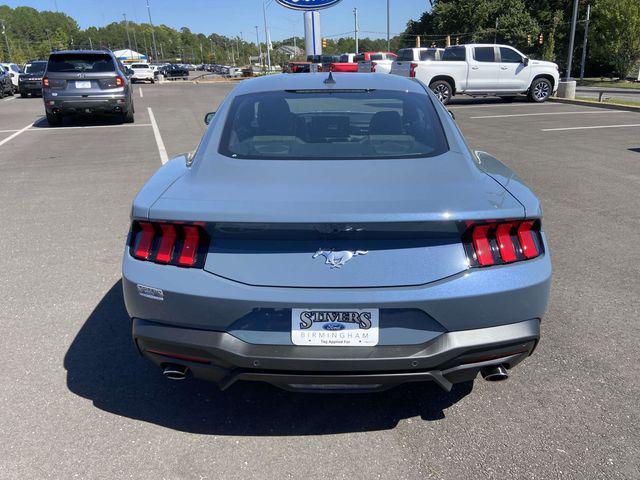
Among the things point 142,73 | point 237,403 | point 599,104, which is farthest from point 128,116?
point 142,73

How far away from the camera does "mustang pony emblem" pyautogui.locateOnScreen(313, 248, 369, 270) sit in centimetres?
229

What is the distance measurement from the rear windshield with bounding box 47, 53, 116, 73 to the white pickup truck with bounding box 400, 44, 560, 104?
10.6 meters

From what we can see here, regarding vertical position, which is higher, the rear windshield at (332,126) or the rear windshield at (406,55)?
the rear windshield at (406,55)

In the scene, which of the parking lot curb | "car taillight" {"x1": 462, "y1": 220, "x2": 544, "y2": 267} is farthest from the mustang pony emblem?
the parking lot curb

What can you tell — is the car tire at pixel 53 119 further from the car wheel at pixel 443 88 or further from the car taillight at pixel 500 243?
the car taillight at pixel 500 243

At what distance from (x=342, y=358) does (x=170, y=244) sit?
2.91ft

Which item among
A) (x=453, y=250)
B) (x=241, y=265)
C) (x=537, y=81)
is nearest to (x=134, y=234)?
(x=241, y=265)

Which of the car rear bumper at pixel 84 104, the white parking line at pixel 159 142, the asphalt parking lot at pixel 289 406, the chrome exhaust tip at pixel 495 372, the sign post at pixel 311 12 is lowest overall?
the asphalt parking lot at pixel 289 406

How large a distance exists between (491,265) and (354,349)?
68 centimetres

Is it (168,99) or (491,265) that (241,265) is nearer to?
(491,265)

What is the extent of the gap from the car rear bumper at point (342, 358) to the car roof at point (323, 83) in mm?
1825

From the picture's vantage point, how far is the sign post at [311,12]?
2358cm

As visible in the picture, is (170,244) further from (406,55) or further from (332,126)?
(406,55)

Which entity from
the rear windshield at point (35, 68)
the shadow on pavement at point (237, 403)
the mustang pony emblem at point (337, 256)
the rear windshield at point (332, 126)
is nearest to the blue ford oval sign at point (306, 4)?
the rear windshield at point (35, 68)
